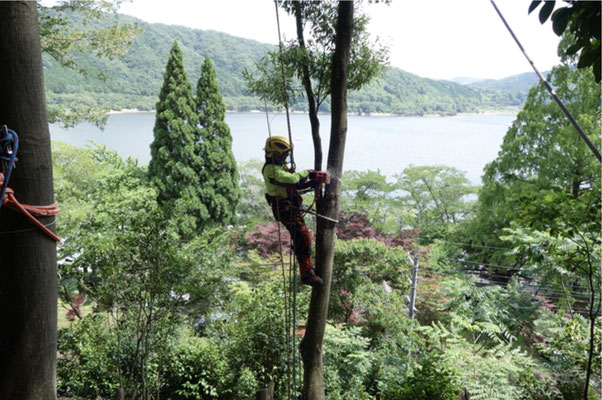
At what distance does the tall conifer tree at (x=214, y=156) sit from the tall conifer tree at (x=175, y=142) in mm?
313

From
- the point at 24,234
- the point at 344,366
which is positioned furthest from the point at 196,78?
the point at 24,234

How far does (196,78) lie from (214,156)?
25533 mm

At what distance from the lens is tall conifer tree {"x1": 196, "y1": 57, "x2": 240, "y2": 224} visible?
1238 centimetres

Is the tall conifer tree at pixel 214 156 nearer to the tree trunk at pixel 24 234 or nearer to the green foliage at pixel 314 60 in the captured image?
the green foliage at pixel 314 60

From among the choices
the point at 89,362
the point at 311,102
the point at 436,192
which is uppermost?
the point at 311,102

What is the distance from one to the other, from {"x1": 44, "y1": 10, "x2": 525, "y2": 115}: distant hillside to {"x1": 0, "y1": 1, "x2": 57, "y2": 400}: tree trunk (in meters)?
19.1

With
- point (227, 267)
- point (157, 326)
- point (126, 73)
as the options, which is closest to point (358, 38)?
point (227, 267)

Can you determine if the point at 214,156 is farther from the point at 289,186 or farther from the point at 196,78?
the point at 196,78

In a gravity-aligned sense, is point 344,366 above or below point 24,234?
below

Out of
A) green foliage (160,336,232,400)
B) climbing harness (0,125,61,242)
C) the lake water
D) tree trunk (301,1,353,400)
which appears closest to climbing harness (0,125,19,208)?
climbing harness (0,125,61,242)

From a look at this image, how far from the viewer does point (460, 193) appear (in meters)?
→ 15.6

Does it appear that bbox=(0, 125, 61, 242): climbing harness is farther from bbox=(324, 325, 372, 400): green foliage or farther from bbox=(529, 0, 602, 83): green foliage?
bbox=(324, 325, 372, 400): green foliage

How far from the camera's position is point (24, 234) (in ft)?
5.67

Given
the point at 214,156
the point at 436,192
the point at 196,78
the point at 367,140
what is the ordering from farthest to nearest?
the point at 196,78, the point at 367,140, the point at 436,192, the point at 214,156
